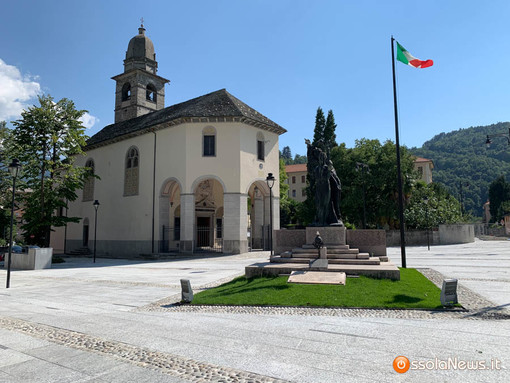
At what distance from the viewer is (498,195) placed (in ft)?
278

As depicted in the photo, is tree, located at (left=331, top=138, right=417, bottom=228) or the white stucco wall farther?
tree, located at (left=331, top=138, right=417, bottom=228)

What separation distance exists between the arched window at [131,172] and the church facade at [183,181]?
0.09m

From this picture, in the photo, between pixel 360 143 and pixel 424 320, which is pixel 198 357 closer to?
pixel 424 320

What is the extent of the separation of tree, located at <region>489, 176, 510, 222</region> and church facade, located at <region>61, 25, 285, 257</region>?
75.3 metres

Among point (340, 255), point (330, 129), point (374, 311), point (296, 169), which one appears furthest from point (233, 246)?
point (296, 169)

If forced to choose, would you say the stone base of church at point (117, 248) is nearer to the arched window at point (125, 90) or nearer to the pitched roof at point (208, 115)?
the pitched roof at point (208, 115)

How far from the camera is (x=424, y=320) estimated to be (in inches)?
275

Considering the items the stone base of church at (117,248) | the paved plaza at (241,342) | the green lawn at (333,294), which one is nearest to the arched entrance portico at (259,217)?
the stone base of church at (117,248)

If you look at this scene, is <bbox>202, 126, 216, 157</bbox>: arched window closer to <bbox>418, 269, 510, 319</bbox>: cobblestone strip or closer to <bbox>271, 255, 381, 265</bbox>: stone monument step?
<bbox>271, 255, 381, 265</bbox>: stone monument step

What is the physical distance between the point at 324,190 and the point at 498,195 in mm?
88695

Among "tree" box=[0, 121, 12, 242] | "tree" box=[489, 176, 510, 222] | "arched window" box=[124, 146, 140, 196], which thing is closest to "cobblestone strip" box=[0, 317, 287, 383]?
"arched window" box=[124, 146, 140, 196]

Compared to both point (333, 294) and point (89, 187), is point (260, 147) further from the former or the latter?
point (333, 294)

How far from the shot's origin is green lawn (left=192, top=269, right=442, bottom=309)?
331 inches

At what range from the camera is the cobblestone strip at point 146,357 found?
14.3ft
